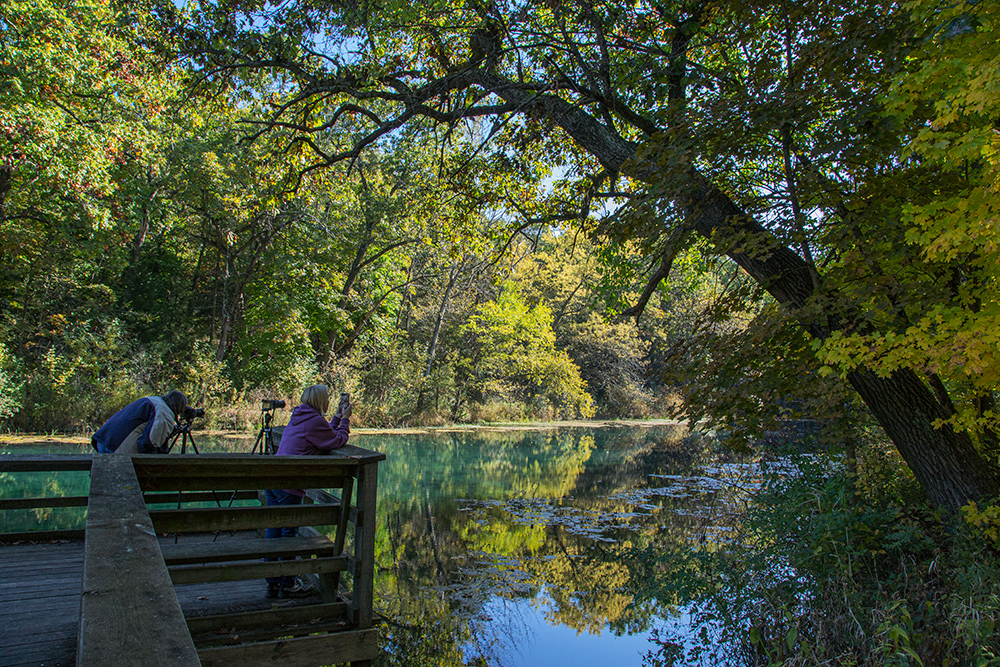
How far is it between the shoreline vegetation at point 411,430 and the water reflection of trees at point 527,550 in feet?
5.29

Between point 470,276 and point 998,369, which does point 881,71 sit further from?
point 470,276

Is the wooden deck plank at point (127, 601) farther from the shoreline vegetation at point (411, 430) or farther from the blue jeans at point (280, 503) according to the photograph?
the shoreline vegetation at point (411, 430)

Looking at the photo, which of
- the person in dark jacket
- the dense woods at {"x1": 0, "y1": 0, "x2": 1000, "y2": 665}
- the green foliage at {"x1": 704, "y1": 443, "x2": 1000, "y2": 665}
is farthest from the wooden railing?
the green foliage at {"x1": 704, "y1": 443, "x2": 1000, "y2": 665}

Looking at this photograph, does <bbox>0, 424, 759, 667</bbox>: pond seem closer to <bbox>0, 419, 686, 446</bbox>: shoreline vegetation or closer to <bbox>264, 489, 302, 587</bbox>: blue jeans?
<bbox>0, 419, 686, 446</bbox>: shoreline vegetation

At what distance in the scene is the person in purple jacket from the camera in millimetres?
4164

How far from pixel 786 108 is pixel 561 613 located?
4762 millimetres

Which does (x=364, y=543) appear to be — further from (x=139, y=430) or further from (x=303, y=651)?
(x=139, y=430)

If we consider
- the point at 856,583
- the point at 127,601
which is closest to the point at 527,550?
the point at 856,583

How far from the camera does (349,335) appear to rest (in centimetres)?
2405

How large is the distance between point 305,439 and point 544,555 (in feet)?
14.5

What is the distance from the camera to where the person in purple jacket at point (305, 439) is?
4164 millimetres

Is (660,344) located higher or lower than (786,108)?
higher

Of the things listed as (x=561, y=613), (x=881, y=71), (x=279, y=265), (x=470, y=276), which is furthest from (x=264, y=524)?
(x=470, y=276)

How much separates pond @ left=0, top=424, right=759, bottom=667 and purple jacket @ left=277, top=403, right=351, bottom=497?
1.87 meters
